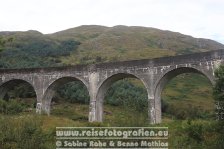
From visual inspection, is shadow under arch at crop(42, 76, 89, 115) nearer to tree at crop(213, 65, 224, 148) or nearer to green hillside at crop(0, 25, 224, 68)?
tree at crop(213, 65, 224, 148)

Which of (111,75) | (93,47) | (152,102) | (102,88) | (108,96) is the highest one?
(93,47)

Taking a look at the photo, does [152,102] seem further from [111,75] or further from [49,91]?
[49,91]

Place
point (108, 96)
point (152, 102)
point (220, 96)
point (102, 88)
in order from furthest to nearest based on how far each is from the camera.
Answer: point (108, 96)
point (102, 88)
point (152, 102)
point (220, 96)

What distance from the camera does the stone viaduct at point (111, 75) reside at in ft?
96.6

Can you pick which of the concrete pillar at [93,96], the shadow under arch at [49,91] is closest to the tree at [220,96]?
the concrete pillar at [93,96]

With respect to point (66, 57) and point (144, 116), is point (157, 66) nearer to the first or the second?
point (144, 116)

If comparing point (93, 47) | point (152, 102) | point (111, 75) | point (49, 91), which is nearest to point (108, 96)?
point (49, 91)

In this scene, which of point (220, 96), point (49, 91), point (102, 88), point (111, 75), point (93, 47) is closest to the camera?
point (220, 96)

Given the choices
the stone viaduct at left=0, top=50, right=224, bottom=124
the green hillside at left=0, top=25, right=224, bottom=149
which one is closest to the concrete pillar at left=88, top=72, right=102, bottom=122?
the stone viaduct at left=0, top=50, right=224, bottom=124

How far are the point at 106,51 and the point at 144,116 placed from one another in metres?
71.4

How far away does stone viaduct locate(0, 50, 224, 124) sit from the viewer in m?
29.4

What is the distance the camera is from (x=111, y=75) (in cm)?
3322

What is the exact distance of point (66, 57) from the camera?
77.9 meters

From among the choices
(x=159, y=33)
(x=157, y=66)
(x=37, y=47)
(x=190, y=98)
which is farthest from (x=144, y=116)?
(x=159, y=33)
